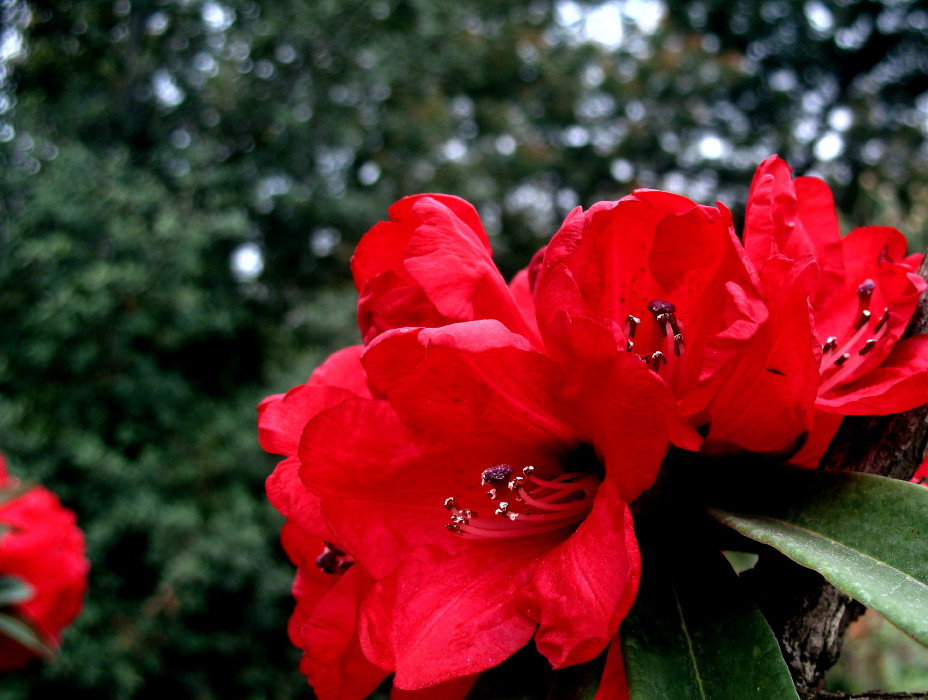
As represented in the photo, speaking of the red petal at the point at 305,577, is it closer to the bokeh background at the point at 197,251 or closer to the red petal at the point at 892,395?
the red petal at the point at 892,395

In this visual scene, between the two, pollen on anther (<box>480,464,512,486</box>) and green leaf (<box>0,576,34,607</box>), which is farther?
green leaf (<box>0,576,34,607</box>)

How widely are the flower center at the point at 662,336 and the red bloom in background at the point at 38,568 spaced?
2205 millimetres

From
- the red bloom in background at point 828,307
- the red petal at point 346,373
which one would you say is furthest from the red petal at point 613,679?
the red petal at point 346,373

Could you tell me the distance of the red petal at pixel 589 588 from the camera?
551mm

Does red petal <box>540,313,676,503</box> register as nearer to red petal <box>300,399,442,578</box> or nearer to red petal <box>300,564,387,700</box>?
red petal <box>300,399,442,578</box>

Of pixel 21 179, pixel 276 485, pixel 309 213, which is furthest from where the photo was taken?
pixel 309 213

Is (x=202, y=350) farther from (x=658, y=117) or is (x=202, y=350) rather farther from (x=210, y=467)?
(x=658, y=117)

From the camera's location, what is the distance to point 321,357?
A: 5.71 metres

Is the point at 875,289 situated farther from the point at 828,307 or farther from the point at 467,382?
the point at 467,382

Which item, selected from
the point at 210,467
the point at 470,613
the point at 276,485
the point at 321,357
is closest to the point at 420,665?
the point at 470,613

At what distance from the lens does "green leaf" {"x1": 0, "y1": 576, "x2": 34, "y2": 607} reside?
2146 mm

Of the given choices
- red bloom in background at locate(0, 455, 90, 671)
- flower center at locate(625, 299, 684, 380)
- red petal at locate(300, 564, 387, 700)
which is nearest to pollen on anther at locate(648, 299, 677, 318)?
flower center at locate(625, 299, 684, 380)

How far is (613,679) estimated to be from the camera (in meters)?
0.65

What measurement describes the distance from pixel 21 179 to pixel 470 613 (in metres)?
5.24
